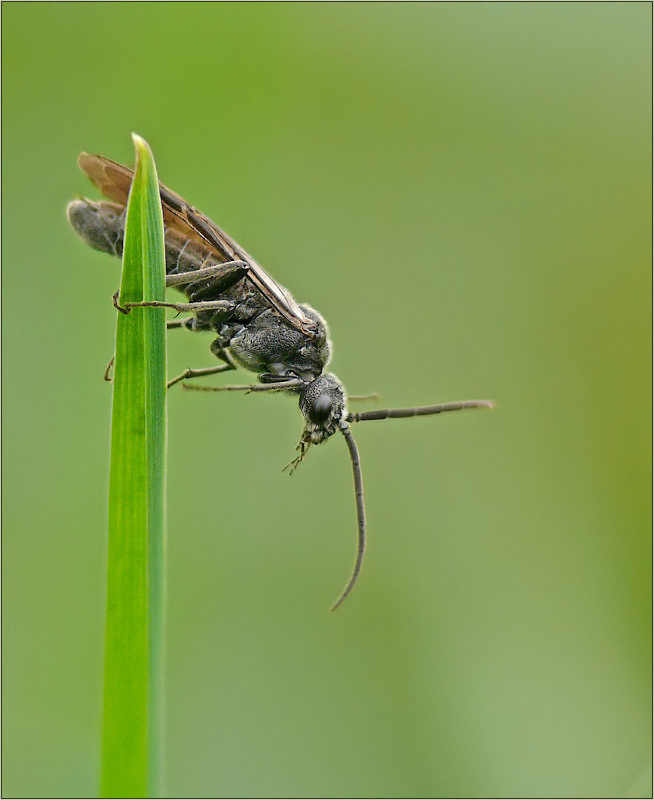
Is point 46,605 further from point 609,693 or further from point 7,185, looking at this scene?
point 609,693

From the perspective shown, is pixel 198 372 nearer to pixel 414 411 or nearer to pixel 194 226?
pixel 194 226

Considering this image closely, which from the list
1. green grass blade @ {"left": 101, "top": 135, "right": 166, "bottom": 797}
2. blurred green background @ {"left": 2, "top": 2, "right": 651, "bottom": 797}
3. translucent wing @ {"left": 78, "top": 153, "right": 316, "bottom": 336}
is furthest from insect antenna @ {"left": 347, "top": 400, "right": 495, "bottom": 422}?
green grass blade @ {"left": 101, "top": 135, "right": 166, "bottom": 797}

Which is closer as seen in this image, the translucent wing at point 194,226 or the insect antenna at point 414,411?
the translucent wing at point 194,226

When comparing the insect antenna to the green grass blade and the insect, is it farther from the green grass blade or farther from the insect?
the green grass blade

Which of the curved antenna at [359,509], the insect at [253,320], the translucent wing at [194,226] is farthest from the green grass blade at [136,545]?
the curved antenna at [359,509]

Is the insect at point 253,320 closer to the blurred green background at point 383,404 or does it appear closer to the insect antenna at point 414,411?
the insect antenna at point 414,411

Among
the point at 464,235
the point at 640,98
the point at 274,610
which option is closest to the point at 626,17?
the point at 640,98
